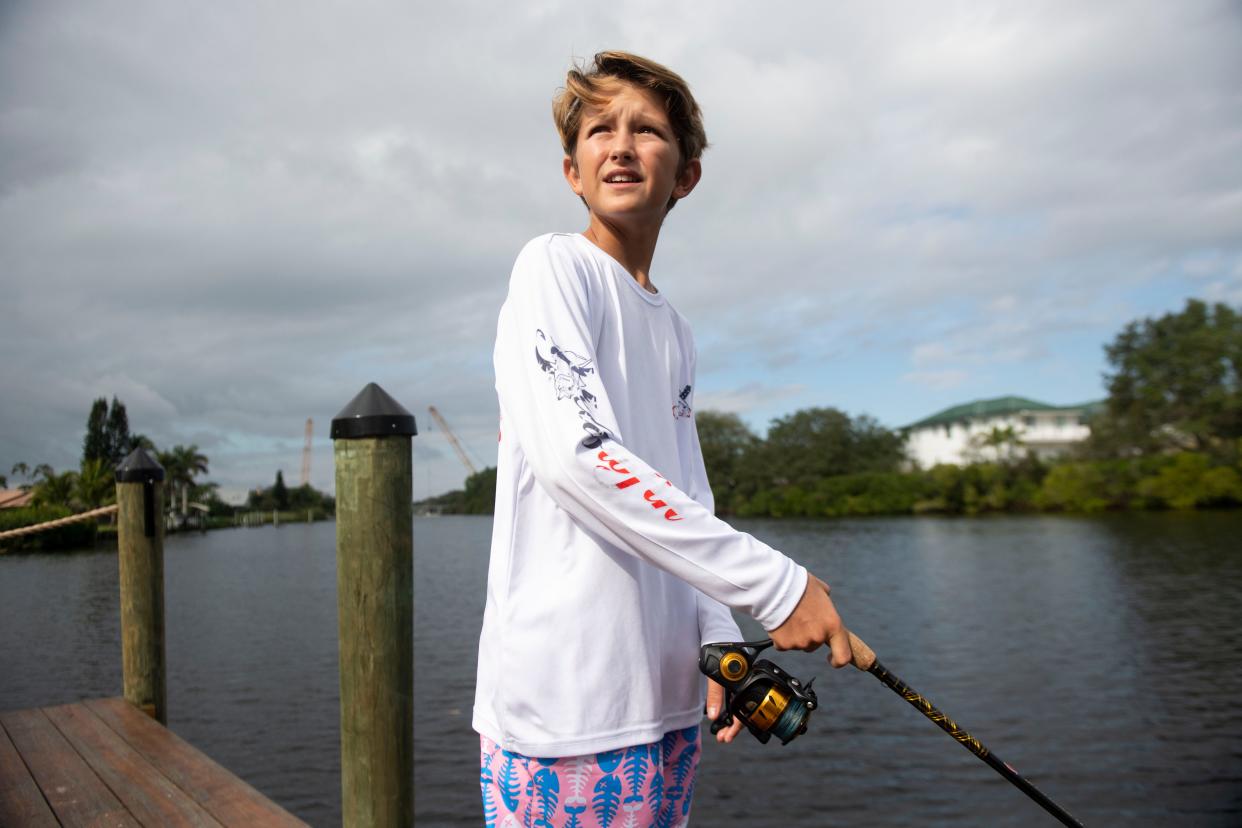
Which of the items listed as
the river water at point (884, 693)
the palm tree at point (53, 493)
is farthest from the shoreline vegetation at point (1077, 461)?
the palm tree at point (53, 493)

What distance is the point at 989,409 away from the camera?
118 metres

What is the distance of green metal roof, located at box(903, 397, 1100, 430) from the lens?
114438mm

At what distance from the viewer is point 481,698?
1.72 metres

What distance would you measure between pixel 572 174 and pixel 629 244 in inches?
10.1

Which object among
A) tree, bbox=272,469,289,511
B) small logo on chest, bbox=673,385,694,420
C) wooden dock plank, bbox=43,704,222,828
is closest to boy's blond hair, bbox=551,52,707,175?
small logo on chest, bbox=673,385,694,420

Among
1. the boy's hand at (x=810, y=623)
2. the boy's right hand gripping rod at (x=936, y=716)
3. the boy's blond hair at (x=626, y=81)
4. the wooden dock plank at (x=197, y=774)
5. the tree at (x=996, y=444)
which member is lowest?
the wooden dock plank at (x=197, y=774)

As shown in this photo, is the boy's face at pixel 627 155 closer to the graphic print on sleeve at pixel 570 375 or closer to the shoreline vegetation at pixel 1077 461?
the graphic print on sleeve at pixel 570 375

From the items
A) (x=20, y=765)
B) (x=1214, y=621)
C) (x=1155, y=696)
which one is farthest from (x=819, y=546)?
(x=20, y=765)

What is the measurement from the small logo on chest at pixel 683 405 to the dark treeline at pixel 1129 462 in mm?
57261

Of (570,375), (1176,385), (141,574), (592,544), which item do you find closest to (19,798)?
(141,574)

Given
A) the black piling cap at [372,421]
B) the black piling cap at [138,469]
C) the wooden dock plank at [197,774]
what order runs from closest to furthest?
the black piling cap at [372,421] < the wooden dock plank at [197,774] < the black piling cap at [138,469]

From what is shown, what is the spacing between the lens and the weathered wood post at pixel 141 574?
562 cm

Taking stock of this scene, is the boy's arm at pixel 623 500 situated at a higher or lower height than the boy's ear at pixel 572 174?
lower

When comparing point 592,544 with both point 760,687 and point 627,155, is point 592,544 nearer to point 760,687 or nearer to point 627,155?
point 760,687
